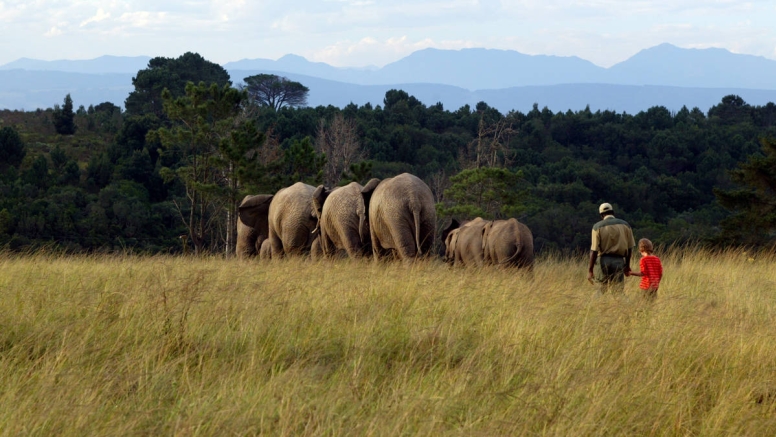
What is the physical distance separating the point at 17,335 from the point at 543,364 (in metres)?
3.68

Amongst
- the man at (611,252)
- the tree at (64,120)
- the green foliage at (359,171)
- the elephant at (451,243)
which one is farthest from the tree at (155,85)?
Answer: the man at (611,252)

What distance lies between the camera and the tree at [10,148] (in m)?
43.2

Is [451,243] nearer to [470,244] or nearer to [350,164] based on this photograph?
[470,244]

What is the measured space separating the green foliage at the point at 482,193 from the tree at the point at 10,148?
25.2 meters

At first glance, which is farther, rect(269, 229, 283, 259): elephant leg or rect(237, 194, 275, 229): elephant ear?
rect(237, 194, 275, 229): elephant ear

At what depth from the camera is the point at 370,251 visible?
14.1m

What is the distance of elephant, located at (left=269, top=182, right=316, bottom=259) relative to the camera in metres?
15.1

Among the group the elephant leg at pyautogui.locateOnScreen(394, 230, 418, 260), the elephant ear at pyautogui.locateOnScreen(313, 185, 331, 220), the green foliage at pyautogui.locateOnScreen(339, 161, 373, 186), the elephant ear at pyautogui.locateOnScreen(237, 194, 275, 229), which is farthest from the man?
the green foliage at pyautogui.locateOnScreen(339, 161, 373, 186)

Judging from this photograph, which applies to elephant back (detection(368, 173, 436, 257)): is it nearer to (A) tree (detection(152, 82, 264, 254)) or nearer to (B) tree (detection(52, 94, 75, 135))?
(A) tree (detection(152, 82, 264, 254))

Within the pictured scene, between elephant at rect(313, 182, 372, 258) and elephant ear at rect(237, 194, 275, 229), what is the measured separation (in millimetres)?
2875

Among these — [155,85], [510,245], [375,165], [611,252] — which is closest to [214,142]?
[510,245]

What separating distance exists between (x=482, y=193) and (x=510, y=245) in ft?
55.7

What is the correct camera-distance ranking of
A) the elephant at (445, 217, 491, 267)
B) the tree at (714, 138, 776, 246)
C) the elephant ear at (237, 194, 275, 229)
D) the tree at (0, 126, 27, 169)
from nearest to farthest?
the elephant at (445, 217, 491, 267) → the elephant ear at (237, 194, 275, 229) → the tree at (714, 138, 776, 246) → the tree at (0, 126, 27, 169)

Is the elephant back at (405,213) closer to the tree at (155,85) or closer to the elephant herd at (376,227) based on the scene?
the elephant herd at (376,227)
